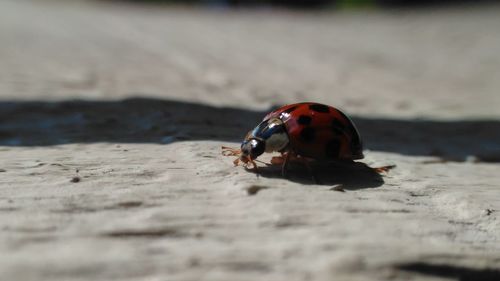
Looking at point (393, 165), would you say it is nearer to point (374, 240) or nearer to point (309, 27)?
point (374, 240)

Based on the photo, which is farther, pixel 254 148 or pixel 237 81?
pixel 237 81

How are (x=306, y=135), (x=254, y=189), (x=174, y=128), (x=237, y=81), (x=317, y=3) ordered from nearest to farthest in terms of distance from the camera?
1. (x=254, y=189)
2. (x=306, y=135)
3. (x=174, y=128)
4. (x=237, y=81)
5. (x=317, y=3)

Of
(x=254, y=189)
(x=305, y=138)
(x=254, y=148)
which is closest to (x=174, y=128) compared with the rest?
(x=254, y=148)

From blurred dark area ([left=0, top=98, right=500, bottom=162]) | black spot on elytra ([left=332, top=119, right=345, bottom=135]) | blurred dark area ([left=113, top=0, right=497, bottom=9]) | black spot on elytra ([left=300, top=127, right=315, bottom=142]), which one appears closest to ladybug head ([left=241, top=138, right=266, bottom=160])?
black spot on elytra ([left=300, top=127, right=315, bottom=142])

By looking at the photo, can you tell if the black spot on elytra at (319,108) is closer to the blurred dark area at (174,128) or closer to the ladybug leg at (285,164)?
the ladybug leg at (285,164)

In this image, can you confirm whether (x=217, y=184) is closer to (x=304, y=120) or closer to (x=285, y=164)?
(x=285, y=164)

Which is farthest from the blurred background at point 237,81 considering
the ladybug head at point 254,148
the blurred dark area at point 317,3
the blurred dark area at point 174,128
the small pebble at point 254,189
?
the blurred dark area at point 317,3

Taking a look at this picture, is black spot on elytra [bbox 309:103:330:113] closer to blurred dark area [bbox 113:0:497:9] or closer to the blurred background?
the blurred background
